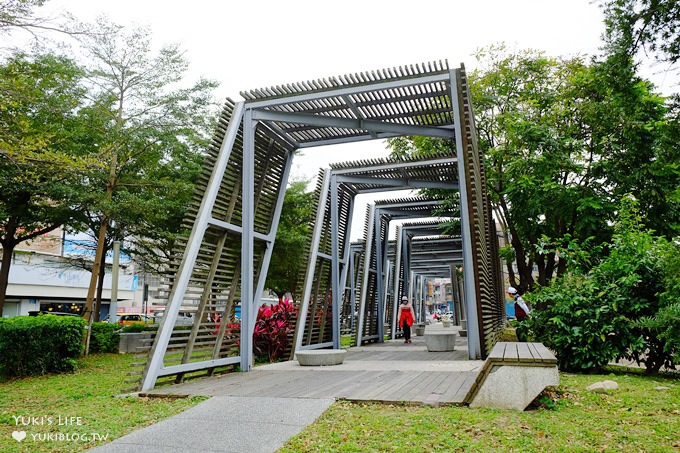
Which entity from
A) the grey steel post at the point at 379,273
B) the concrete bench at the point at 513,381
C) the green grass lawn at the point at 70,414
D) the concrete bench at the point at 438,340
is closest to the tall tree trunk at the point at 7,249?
the green grass lawn at the point at 70,414

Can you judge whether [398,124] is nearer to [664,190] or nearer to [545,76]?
[664,190]

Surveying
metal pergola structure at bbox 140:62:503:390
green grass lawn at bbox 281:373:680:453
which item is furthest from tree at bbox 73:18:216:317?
green grass lawn at bbox 281:373:680:453

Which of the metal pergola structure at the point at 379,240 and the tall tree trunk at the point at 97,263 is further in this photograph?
the metal pergola structure at the point at 379,240

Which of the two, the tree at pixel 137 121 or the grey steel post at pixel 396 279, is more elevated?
the tree at pixel 137 121

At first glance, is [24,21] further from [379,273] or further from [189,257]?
[379,273]

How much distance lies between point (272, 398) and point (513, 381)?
101 inches

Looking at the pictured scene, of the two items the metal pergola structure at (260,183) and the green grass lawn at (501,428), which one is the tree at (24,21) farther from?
the green grass lawn at (501,428)

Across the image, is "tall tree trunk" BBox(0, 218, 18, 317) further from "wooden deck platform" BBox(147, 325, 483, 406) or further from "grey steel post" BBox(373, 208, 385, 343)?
"grey steel post" BBox(373, 208, 385, 343)

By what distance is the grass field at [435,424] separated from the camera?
145 inches

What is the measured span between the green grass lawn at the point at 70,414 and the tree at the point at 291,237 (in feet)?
34.0

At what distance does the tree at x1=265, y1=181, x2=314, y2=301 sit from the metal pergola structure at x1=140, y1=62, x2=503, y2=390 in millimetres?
8115

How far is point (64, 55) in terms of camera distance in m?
12.3

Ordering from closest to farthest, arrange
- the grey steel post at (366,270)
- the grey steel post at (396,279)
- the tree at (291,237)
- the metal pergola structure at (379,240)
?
1. the grey steel post at (366,270)
2. the metal pergola structure at (379,240)
3. the grey steel post at (396,279)
4. the tree at (291,237)

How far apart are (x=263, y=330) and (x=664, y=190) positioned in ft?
33.1
